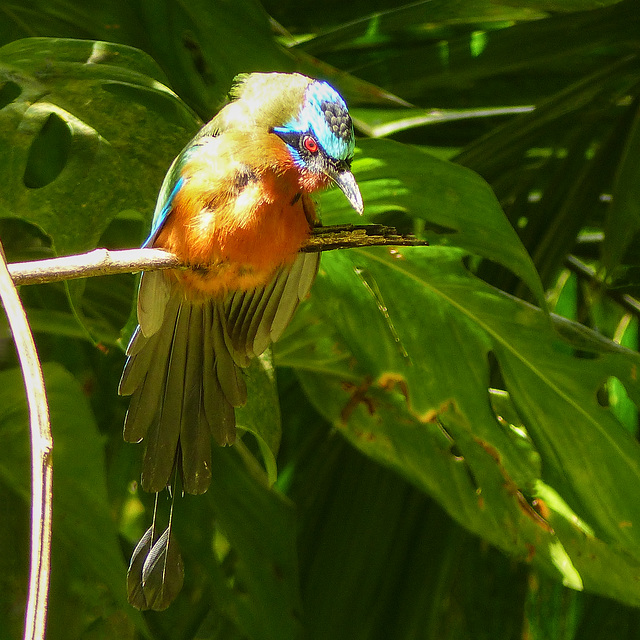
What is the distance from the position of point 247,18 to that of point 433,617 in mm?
1343

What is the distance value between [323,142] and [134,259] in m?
0.33

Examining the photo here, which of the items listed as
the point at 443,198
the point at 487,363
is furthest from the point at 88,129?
the point at 487,363

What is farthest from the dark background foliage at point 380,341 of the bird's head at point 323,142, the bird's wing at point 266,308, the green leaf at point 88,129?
the bird's head at point 323,142

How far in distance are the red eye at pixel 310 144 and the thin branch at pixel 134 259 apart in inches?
4.0

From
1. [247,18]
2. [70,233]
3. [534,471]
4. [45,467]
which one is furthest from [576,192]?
[45,467]

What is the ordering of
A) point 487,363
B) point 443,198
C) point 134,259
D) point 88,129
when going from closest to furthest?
point 134,259
point 88,129
point 443,198
point 487,363

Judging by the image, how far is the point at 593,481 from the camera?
4.47 ft

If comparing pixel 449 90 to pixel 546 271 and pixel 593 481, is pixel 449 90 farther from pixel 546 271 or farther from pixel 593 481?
pixel 593 481

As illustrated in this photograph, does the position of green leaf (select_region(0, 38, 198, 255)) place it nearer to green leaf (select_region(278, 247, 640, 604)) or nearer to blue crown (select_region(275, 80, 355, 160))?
blue crown (select_region(275, 80, 355, 160))

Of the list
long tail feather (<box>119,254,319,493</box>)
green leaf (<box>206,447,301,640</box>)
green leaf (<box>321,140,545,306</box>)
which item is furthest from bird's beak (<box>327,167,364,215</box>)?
green leaf (<box>206,447,301,640</box>)

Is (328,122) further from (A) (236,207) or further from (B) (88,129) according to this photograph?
(B) (88,129)

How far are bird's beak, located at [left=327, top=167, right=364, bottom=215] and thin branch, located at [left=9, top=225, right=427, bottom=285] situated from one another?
0.05 metres

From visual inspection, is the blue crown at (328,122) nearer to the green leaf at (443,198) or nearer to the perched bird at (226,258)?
the perched bird at (226,258)

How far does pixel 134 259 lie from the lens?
2.86ft
